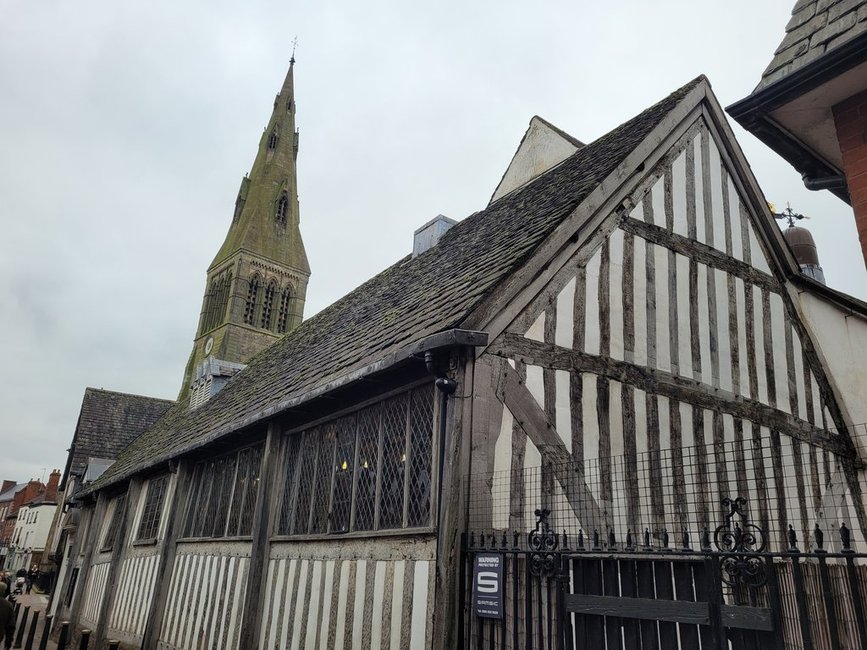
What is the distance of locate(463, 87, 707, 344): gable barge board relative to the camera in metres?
5.27

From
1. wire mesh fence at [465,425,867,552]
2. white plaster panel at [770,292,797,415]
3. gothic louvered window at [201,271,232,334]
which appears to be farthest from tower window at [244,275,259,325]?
wire mesh fence at [465,425,867,552]

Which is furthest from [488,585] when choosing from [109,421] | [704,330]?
[109,421]

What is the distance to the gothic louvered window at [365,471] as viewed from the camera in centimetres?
544

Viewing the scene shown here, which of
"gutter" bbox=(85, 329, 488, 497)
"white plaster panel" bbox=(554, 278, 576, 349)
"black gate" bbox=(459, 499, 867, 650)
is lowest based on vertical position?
"black gate" bbox=(459, 499, 867, 650)

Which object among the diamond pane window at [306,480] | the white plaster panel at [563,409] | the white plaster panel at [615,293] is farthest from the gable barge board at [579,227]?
the diamond pane window at [306,480]

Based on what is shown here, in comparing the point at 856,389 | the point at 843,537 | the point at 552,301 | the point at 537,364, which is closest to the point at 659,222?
the point at 552,301

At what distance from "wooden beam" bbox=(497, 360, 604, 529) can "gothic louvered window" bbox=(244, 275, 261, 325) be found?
47.1 m

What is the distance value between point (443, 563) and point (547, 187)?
570 cm

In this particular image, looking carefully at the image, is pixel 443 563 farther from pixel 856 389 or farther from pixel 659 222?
pixel 856 389

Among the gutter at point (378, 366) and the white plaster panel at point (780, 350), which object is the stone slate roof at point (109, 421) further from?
the white plaster panel at point (780, 350)

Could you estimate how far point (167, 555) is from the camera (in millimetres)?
10430

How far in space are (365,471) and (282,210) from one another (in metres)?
52.0

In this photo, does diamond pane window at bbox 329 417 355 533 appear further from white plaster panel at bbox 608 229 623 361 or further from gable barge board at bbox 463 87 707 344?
white plaster panel at bbox 608 229 623 361

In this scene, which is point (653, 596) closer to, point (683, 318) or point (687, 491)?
point (687, 491)
